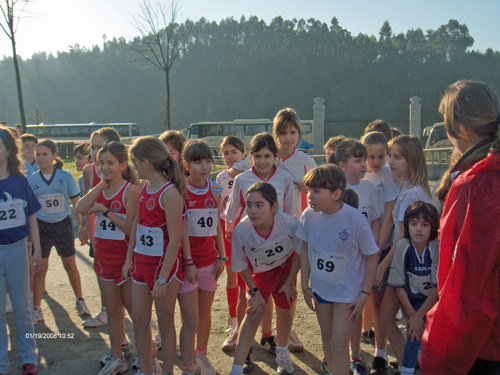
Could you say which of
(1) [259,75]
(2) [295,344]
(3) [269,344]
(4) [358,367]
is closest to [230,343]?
(3) [269,344]

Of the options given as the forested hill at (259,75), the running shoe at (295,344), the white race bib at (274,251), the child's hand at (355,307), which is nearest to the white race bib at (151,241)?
the white race bib at (274,251)

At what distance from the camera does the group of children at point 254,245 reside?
9.18 ft

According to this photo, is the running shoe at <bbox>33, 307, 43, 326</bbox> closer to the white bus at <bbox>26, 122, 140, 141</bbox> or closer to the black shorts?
the black shorts

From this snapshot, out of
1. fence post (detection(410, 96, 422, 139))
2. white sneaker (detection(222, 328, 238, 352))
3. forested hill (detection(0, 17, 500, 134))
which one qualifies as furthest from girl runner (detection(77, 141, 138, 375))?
forested hill (detection(0, 17, 500, 134))

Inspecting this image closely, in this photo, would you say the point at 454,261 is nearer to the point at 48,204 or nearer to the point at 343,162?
the point at 343,162

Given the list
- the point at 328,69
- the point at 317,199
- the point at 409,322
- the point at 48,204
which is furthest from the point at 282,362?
the point at 328,69

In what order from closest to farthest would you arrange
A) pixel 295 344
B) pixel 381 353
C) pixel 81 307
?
pixel 381 353 → pixel 295 344 → pixel 81 307

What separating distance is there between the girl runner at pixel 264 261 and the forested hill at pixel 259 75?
63.2 m

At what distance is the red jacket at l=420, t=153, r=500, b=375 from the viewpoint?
144cm

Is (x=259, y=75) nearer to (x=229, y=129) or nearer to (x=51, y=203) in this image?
(x=229, y=129)

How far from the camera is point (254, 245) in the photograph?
3107 mm

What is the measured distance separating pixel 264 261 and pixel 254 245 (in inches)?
5.5

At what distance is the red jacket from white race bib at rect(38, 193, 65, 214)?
4.01m

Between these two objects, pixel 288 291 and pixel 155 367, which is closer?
pixel 288 291
